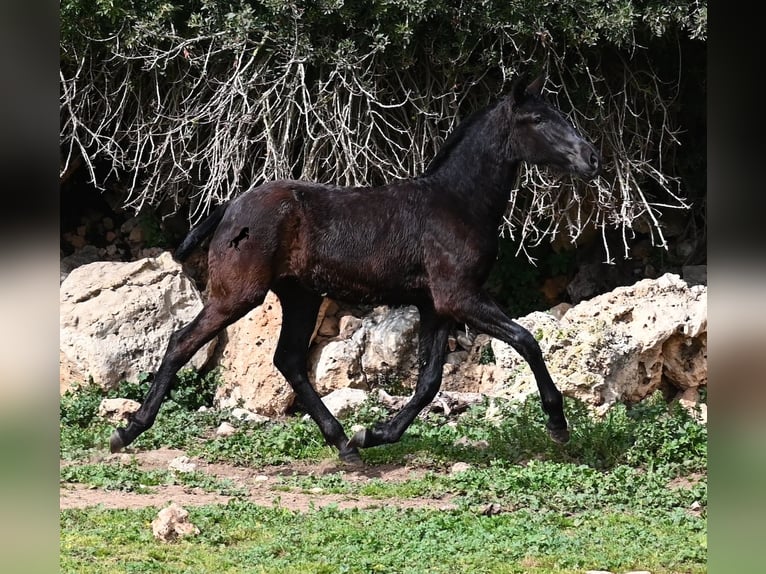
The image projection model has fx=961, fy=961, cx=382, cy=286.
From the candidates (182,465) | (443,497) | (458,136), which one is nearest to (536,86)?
(458,136)

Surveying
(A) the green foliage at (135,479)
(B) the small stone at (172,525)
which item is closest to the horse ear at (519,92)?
(A) the green foliage at (135,479)

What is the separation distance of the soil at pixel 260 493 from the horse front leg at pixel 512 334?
1.04m

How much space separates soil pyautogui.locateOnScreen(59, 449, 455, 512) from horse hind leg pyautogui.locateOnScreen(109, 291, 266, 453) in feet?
1.55

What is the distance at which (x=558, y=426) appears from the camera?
22.5 ft

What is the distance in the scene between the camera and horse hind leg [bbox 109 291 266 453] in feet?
22.6

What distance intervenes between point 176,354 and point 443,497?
2155mm

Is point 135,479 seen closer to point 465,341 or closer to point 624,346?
point 624,346

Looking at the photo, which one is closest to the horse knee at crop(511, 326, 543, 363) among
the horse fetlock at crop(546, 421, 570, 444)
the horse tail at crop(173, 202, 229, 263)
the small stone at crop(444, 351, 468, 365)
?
the horse fetlock at crop(546, 421, 570, 444)

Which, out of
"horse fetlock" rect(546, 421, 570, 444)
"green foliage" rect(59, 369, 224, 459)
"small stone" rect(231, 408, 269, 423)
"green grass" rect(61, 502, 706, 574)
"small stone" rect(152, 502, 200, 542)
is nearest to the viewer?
"green grass" rect(61, 502, 706, 574)

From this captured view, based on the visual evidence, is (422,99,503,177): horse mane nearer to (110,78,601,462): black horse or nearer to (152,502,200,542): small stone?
(110,78,601,462): black horse

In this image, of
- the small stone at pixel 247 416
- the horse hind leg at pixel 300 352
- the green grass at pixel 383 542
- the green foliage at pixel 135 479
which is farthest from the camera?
the small stone at pixel 247 416

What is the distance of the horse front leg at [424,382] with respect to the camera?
7164 millimetres

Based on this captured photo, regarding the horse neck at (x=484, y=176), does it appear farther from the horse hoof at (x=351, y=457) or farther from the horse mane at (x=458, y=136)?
the horse hoof at (x=351, y=457)
